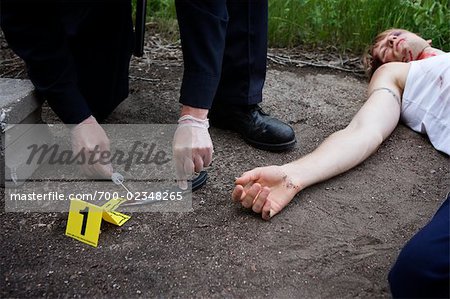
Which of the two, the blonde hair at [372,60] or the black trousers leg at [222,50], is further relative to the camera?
the blonde hair at [372,60]

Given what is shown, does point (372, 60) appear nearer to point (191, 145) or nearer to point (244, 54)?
point (244, 54)

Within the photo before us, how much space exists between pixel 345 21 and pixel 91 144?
1.53 meters

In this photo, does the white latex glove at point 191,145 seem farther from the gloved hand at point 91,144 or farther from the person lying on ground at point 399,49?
the person lying on ground at point 399,49

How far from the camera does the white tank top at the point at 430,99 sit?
1.77 metres

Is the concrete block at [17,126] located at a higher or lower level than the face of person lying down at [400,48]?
lower

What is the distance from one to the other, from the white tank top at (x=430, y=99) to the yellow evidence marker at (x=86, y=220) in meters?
1.05

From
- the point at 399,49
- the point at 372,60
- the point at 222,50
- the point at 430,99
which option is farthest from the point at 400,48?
the point at 222,50

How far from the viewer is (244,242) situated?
4.12 ft

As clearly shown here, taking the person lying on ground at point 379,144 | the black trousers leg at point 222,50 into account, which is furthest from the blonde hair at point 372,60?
the black trousers leg at point 222,50

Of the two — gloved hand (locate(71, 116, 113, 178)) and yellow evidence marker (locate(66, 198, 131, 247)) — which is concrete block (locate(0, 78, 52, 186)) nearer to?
gloved hand (locate(71, 116, 113, 178))

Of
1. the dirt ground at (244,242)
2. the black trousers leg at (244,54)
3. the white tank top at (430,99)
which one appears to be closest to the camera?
the dirt ground at (244,242)

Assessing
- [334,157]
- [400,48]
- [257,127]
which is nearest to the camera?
[334,157]

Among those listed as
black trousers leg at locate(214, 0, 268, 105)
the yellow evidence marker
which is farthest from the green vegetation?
the yellow evidence marker

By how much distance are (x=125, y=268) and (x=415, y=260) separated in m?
0.57
